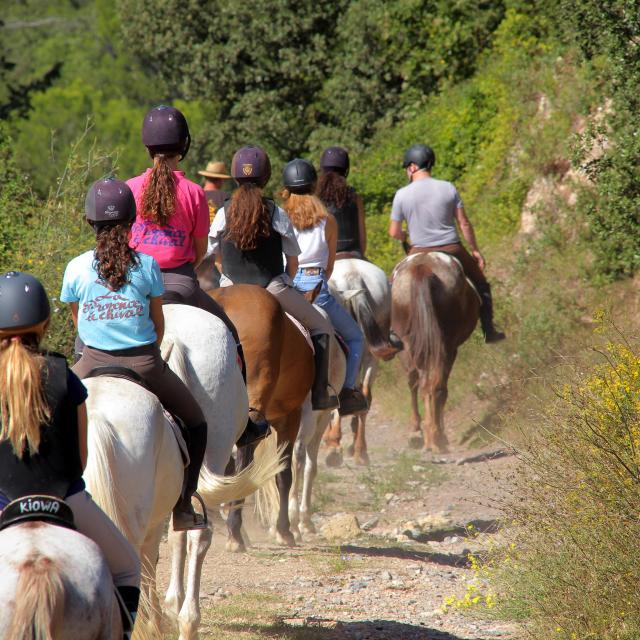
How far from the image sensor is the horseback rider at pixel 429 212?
12.8 meters

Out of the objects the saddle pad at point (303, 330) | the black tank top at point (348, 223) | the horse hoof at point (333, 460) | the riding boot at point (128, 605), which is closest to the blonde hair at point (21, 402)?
the riding boot at point (128, 605)

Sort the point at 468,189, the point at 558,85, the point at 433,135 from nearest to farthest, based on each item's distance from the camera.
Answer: the point at 558,85 < the point at 468,189 < the point at 433,135

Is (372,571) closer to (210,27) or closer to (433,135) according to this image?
(433,135)

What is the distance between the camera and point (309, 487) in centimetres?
974

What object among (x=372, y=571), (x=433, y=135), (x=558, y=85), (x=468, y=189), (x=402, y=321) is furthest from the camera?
(x=433, y=135)

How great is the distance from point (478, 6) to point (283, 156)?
5.80 meters

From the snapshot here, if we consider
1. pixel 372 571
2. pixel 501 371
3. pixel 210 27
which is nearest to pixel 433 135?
pixel 210 27

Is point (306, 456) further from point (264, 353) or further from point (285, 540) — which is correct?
point (264, 353)

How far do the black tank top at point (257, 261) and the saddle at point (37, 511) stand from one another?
167 inches

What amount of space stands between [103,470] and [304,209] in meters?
4.94

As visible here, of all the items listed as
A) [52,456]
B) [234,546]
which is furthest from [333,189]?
[52,456]

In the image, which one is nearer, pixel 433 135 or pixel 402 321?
pixel 402 321

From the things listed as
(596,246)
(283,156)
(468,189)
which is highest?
(596,246)

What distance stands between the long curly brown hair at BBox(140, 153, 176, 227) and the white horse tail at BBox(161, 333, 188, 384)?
2.47ft
